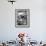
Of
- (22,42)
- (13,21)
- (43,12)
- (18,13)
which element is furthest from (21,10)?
(22,42)

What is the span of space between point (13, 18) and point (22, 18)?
0.37 metres

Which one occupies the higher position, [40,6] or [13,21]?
[40,6]

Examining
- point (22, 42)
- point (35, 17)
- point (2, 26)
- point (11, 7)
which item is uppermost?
point (11, 7)

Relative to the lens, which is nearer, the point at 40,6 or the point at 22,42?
the point at 22,42

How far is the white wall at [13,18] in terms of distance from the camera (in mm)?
5715

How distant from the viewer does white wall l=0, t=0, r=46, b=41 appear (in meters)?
5.71

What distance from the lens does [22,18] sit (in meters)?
5.77

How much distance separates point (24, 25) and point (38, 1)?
44.2 inches

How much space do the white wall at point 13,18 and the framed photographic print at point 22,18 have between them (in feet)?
0.40

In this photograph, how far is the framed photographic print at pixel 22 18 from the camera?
5723 mm

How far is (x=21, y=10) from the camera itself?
5.72m

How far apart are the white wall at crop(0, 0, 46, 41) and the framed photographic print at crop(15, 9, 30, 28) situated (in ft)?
0.40

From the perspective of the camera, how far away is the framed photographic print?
572cm

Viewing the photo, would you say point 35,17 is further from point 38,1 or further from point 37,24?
point 38,1
